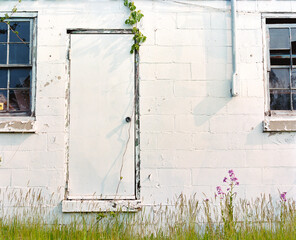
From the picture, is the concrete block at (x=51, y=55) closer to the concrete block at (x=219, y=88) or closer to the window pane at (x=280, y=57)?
the concrete block at (x=219, y=88)

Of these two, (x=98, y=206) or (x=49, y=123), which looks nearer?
(x=98, y=206)

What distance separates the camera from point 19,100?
4715 mm

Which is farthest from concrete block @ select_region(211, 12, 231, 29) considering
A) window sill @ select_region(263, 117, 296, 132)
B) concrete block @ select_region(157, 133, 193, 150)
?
concrete block @ select_region(157, 133, 193, 150)

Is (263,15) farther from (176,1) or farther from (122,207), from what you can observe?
(122,207)

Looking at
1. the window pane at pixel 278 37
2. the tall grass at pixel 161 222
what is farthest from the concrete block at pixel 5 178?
the window pane at pixel 278 37

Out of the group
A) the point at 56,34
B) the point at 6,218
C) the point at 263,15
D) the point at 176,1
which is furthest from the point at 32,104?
the point at 263,15

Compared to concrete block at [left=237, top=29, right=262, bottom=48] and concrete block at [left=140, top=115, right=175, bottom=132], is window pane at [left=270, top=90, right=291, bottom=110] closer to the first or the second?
concrete block at [left=237, top=29, right=262, bottom=48]

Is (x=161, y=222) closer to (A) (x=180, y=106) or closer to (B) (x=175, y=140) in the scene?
(B) (x=175, y=140)

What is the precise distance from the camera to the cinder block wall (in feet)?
14.8

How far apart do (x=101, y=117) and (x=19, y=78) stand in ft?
4.38

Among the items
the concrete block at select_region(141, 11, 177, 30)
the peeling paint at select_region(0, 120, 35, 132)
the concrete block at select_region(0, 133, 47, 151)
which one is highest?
the concrete block at select_region(141, 11, 177, 30)

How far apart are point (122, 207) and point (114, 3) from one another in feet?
9.42

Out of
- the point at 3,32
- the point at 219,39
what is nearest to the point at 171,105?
the point at 219,39

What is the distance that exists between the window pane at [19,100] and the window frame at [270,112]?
3.37 metres
